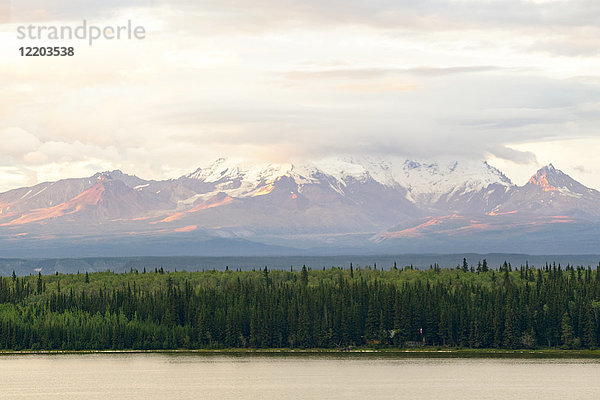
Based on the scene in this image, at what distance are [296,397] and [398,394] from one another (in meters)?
18.2

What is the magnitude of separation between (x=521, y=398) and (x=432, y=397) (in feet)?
49.9

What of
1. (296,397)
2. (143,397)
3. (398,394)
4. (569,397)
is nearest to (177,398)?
(143,397)

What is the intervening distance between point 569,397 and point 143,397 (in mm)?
73620

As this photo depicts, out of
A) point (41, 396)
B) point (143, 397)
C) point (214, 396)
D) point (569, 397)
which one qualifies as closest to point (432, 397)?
point (569, 397)

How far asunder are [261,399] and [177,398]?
1473 centimetres

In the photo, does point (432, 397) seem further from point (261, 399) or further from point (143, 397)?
point (143, 397)

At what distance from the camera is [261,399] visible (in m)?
195

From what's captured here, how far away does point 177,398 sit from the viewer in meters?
196

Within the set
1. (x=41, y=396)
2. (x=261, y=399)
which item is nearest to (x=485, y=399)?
(x=261, y=399)

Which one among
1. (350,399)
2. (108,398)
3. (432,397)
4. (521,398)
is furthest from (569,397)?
(108,398)

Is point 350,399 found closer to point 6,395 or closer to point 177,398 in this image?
point 177,398

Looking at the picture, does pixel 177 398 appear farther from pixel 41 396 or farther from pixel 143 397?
pixel 41 396

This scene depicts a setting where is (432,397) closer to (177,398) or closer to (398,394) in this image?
(398,394)

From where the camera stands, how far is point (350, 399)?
19338cm
